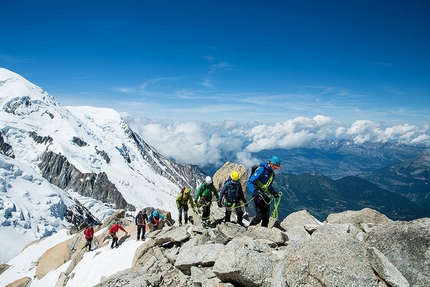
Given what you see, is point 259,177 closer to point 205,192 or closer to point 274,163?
point 274,163

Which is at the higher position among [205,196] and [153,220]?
[205,196]

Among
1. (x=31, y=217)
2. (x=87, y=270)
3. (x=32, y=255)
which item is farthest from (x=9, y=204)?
(x=87, y=270)

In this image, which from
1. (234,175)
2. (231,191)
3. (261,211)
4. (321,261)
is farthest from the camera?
(231,191)

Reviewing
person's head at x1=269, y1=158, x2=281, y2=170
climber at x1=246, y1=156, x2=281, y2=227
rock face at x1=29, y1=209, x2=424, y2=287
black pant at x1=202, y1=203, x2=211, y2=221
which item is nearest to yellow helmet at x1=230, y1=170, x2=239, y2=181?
climber at x1=246, y1=156, x2=281, y2=227

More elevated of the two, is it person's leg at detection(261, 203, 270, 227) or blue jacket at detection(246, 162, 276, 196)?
blue jacket at detection(246, 162, 276, 196)

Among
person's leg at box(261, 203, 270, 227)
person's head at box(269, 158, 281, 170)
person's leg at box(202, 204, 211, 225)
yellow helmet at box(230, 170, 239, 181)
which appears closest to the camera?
person's head at box(269, 158, 281, 170)

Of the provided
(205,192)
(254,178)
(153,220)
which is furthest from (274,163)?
(153,220)

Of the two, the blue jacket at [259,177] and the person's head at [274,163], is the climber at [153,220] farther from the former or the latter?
the person's head at [274,163]

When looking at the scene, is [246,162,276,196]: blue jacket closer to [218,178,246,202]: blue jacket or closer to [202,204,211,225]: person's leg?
[218,178,246,202]: blue jacket

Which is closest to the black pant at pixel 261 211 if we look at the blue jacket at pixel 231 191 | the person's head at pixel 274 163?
the blue jacket at pixel 231 191

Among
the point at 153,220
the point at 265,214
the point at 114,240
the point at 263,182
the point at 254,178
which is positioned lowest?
the point at 114,240

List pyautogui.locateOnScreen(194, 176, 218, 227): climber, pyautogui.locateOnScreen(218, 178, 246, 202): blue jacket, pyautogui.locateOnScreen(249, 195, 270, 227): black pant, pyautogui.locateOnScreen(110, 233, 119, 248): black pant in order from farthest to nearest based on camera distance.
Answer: pyautogui.locateOnScreen(110, 233, 119, 248): black pant, pyautogui.locateOnScreen(194, 176, 218, 227): climber, pyautogui.locateOnScreen(218, 178, 246, 202): blue jacket, pyautogui.locateOnScreen(249, 195, 270, 227): black pant

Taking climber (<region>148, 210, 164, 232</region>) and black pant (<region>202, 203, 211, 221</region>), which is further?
climber (<region>148, 210, 164, 232</region>)

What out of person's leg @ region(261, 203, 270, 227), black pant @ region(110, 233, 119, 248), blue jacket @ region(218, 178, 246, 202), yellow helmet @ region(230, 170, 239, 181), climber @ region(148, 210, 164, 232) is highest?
yellow helmet @ region(230, 170, 239, 181)
